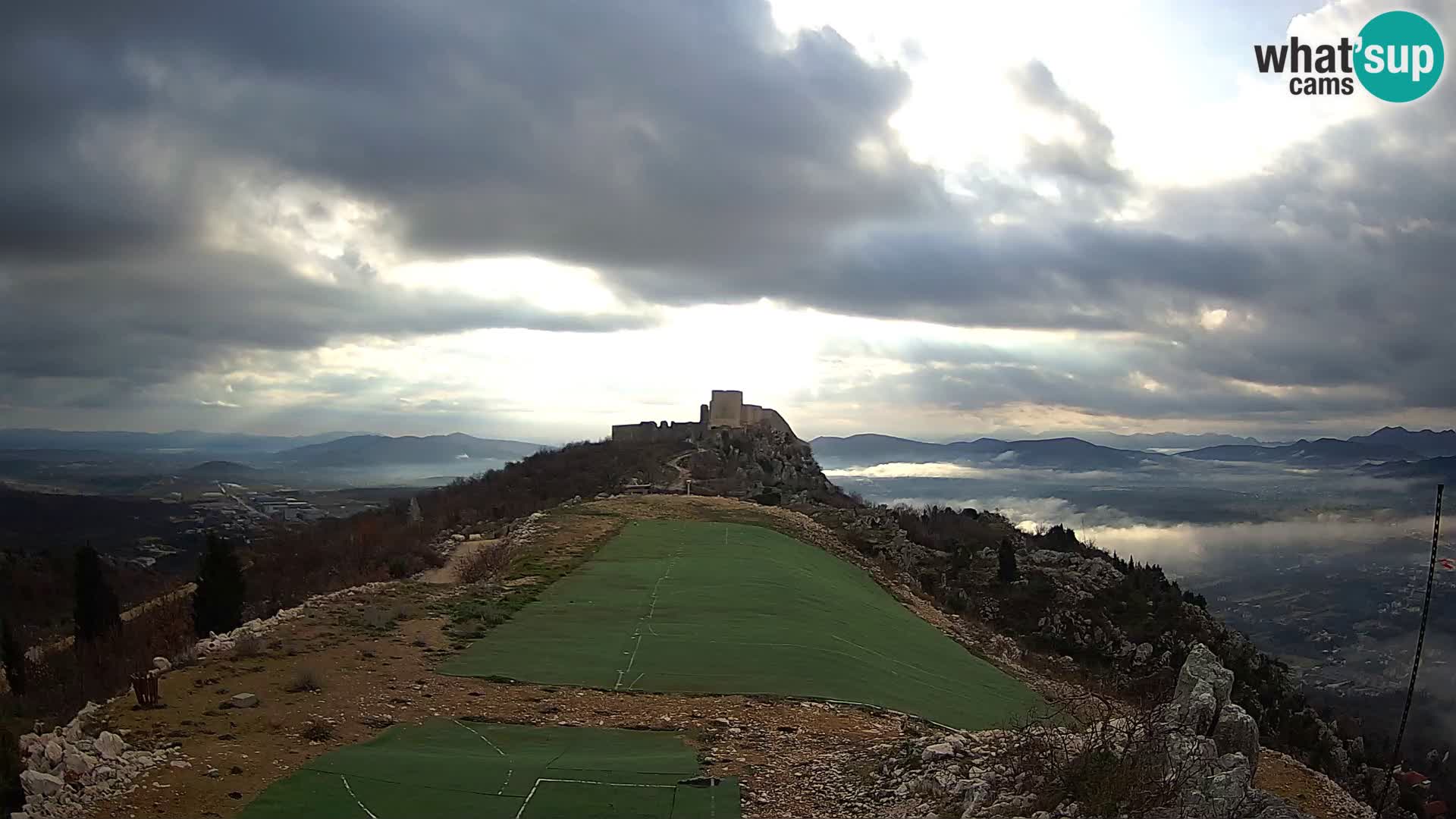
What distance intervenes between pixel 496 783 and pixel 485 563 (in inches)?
594

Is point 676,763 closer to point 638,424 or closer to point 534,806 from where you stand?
point 534,806

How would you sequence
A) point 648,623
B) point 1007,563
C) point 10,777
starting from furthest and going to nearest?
point 1007,563 → point 648,623 → point 10,777

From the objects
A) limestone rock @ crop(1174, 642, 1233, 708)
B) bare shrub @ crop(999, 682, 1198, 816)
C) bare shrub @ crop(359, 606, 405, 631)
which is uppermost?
limestone rock @ crop(1174, 642, 1233, 708)

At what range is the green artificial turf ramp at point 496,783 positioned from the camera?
331 inches

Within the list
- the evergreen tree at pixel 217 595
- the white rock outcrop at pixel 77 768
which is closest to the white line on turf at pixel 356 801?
the white rock outcrop at pixel 77 768

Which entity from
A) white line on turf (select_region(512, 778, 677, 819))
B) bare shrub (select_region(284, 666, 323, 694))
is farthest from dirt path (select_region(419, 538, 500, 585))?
Result: white line on turf (select_region(512, 778, 677, 819))

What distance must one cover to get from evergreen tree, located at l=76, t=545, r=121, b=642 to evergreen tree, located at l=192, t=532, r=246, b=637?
5631 mm

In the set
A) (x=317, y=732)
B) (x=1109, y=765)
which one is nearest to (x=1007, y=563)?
(x=1109, y=765)

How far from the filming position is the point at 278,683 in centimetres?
1208

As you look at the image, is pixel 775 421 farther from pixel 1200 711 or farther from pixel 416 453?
pixel 416 453

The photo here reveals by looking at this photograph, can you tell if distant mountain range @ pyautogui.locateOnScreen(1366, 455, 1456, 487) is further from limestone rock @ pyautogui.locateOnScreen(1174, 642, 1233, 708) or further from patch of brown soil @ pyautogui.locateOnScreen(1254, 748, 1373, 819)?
limestone rock @ pyautogui.locateOnScreen(1174, 642, 1233, 708)

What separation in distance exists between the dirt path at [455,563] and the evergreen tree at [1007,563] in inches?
1190

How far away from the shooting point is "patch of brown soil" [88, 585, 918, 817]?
880cm

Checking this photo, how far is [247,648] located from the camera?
1347 centimetres
